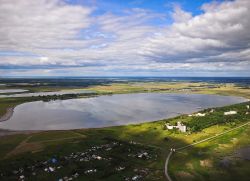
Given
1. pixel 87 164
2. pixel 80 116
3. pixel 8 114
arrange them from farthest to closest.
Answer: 1. pixel 8 114
2. pixel 80 116
3. pixel 87 164

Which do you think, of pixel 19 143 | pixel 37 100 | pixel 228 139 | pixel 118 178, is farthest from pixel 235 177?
pixel 37 100

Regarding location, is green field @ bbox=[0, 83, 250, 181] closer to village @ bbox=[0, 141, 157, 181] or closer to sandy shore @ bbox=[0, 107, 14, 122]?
village @ bbox=[0, 141, 157, 181]

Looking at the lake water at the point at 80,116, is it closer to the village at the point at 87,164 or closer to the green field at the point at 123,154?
the green field at the point at 123,154

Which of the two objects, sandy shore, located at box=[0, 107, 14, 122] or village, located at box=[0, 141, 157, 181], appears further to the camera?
sandy shore, located at box=[0, 107, 14, 122]

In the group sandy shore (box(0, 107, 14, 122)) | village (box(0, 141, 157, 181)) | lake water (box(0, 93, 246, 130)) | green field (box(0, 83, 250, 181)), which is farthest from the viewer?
sandy shore (box(0, 107, 14, 122))

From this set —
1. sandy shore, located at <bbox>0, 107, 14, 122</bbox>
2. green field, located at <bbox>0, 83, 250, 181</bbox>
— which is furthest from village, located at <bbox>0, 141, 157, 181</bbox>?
sandy shore, located at <bbox>0, 107, 14, 122</bbox>

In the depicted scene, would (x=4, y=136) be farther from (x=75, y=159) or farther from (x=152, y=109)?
(x=152, y=109)

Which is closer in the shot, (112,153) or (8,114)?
(112,153)

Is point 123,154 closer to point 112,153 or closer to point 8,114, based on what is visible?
point 112,153

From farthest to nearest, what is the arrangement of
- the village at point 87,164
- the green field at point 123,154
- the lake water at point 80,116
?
1. the lake water at point 80,116
2. the green field at point 123,154
3. the village at point 87,164

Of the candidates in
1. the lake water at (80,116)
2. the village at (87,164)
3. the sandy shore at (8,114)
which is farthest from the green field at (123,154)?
the sandy shore at (8,114)

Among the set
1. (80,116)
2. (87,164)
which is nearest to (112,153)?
(87,164)
